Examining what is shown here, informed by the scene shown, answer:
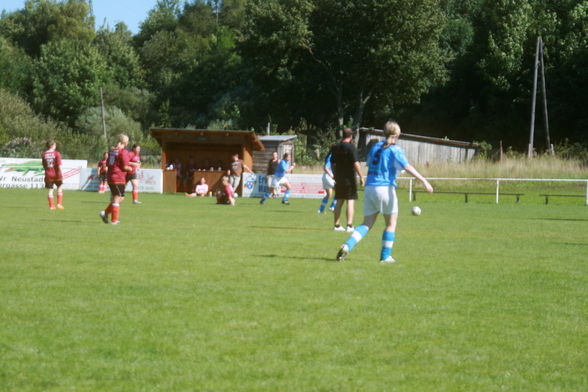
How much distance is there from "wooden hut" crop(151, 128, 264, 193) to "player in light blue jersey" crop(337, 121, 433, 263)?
29.5 metres

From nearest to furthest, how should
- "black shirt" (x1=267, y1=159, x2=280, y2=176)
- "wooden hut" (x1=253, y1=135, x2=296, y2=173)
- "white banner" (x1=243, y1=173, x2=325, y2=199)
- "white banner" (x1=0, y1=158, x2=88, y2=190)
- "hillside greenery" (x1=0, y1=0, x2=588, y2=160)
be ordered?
"black shirt" (x1=267, y1=159, x2=280, y2=176), "white banner" (x1=243, y1=173, x2=325, y2=199), "white banner" (x1=0, y1=158, x2=88, y2=190), "wooden hut" (x1=253, y1=135, x2=296, y2=173), "hillside greenery" (x1=0, y1=0, x2=588, y2=160)

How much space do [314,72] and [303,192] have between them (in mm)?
28880

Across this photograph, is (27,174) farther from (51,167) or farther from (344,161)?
(344,161)

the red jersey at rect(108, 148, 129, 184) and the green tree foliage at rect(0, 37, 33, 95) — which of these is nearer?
the red jersey at rect(108, 148, 129, 184)

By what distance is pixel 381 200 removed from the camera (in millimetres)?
10750

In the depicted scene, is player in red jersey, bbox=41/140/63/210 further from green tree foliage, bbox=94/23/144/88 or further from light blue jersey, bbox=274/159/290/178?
green tree foliage, bbox=94/23/144/88

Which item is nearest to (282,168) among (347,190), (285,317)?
(347,190)

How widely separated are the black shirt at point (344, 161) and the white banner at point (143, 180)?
83.6 ft

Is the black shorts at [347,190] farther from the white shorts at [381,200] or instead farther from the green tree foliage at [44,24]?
the green tree foliage at [44,24]

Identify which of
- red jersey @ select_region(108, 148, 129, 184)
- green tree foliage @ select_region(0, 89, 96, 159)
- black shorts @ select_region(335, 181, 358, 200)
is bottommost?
black shorts @ select_region(335, 181, 358, 200)

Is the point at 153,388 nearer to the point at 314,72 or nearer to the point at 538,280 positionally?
the point at 538,280

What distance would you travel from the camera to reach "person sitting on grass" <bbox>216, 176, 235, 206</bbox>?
29.0 metres

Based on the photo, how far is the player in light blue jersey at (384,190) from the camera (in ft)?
35.2

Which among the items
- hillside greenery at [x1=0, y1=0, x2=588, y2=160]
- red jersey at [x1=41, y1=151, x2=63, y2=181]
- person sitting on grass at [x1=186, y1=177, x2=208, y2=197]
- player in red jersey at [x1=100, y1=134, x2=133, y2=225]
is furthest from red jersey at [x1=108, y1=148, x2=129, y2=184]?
hillside greenery at [x1=0, y1=0, x2=588, y2=160]
